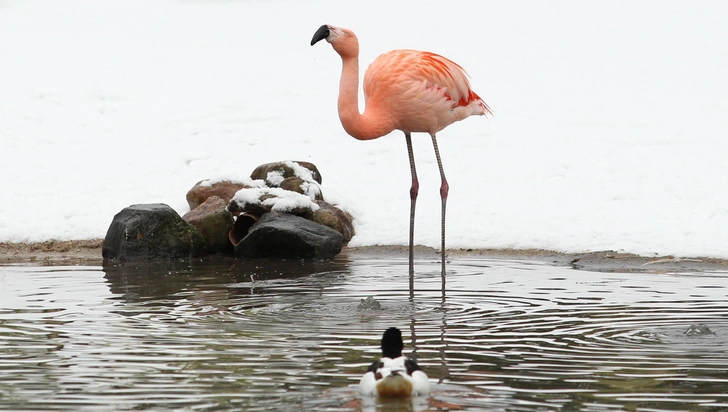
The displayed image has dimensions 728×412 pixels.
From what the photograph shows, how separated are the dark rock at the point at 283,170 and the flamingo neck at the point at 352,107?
146 inches

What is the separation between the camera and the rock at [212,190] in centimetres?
1456

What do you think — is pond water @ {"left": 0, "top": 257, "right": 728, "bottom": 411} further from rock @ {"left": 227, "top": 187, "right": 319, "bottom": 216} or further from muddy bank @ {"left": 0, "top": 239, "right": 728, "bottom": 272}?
rock @ {"left": 227, "top": 187, "right": 319, "bottom": 216}

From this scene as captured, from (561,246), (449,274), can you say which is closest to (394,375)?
(449,274)

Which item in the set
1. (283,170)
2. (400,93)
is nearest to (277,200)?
(283,170)

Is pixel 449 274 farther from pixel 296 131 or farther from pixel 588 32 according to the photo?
pixel 588 32

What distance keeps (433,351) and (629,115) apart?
11105 millimetres

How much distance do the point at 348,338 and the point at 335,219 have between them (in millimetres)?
6138

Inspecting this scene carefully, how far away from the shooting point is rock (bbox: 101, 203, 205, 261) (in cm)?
1301

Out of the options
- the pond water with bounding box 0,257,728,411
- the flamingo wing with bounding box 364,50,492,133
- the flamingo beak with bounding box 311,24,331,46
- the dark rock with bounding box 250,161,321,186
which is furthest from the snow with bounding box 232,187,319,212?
the flamingo beak with bounding box 311,24,331,46

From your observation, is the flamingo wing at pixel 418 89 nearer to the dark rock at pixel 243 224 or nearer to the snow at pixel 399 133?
the snow at pixel 399 133

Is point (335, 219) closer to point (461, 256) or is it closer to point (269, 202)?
point (269, 202)

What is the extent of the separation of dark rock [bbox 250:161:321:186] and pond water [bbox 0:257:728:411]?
309 centimetres

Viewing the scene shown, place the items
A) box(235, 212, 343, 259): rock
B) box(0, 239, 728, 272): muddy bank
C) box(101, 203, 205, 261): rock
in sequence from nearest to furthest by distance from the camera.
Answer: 1. box(0, 239, 728, 272): muddy bank
2. box(235, 212, 343, 259): rock
3. box(101, 203, 205, 261): rock

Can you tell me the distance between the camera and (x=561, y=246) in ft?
42.8
